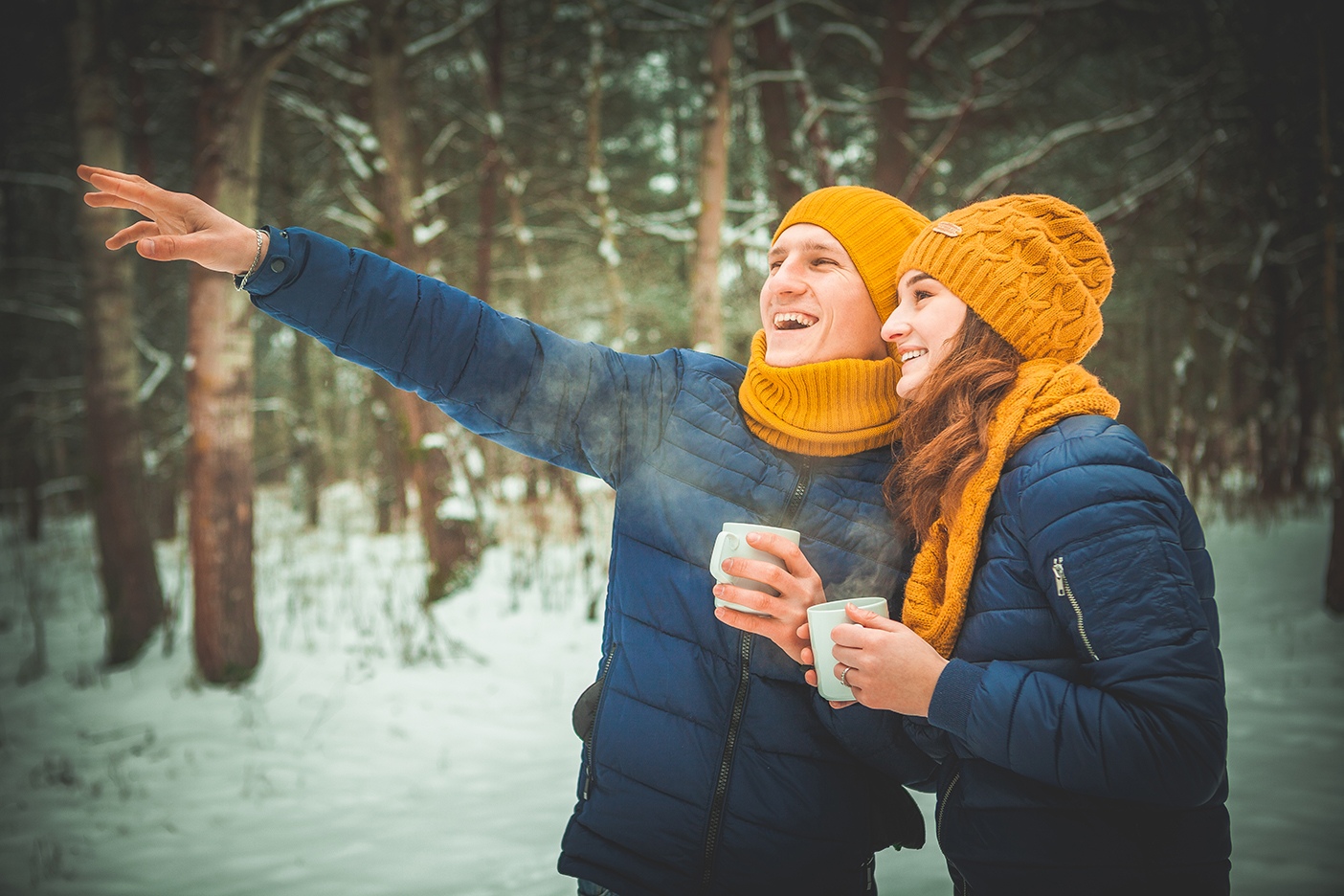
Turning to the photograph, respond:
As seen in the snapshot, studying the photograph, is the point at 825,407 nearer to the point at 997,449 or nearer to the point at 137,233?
the point at 997,449

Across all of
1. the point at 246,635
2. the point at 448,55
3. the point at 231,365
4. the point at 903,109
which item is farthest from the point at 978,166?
the point at 246,635

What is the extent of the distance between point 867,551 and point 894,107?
259 inches

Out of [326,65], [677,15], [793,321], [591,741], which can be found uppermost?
[677,15]

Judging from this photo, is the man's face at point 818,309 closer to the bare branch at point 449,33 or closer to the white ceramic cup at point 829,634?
the white ceramic cup at point 829,634

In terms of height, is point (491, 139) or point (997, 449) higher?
point (491, 139)

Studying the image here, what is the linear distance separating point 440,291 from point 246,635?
15.4ft

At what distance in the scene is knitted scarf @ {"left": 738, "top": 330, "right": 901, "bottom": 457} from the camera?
1665 mm

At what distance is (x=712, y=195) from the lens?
22.5 feet

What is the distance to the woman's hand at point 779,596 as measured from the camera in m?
1.33

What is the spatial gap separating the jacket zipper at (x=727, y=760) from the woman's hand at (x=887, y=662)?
0.35 m

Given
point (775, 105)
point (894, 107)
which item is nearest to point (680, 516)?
point (894, 107)

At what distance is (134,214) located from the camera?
21.8 feet

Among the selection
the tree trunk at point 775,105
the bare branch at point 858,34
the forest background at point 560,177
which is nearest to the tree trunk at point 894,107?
the forest background at point 560,177

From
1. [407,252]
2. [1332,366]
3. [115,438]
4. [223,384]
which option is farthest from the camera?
[407,252]
